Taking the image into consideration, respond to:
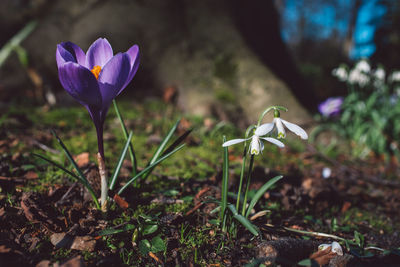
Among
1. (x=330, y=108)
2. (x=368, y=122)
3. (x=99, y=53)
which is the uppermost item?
(x=99, y=53)

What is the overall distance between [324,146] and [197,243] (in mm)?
3076

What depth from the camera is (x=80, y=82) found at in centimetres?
91

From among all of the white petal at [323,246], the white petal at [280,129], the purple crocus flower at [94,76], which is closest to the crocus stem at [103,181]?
the purple crocus flower at [94,76]

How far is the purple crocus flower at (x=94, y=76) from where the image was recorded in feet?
2.95

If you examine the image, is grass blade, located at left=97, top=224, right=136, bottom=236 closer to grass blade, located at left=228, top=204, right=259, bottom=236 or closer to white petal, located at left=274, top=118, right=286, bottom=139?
grass blade, located at left=228, top=204, right=259, bottom=236

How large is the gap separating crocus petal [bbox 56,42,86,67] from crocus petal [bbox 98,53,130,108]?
152mm

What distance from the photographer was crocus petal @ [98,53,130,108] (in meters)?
0.93

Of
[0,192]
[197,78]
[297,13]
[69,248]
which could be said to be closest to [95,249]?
[69,248]

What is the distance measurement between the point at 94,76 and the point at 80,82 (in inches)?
1.9

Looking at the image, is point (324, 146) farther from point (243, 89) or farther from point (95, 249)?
point (95, 249)

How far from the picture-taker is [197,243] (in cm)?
117

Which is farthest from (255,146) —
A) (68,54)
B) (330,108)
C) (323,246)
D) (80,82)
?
(330,108)

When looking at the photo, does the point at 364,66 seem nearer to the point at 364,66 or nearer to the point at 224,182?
the point at 364,66

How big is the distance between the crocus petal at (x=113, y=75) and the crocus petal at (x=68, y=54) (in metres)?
0.15
